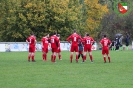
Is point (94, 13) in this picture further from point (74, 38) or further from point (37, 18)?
point (74, 38)

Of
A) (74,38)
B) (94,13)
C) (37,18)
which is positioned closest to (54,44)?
(74,38)

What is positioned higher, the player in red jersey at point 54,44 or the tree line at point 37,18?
the tree line at point 37,18

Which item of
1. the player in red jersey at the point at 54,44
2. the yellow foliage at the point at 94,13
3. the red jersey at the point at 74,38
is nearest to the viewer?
the red jersey at the point at 74,38

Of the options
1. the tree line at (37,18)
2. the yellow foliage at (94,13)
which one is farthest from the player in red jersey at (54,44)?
the yellow foliage at (94,13)

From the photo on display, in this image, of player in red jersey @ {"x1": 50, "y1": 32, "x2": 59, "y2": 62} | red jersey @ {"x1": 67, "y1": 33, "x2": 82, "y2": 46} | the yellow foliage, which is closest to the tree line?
the yellow foliage

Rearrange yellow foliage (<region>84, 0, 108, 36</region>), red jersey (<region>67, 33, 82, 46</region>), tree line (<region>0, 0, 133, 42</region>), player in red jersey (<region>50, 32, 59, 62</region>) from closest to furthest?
1. red jersey (<region>67, 33, 82, 46</region>)
2. player in red jersey (<region>50, 32, 59, 62</region>)
3. tree line (<region>0, 0, 133, 42</region>)
4. yellow foliage (<region>84, 0, 108, 36</region>)

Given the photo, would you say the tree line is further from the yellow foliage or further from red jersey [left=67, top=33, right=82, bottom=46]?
red jersey [left=67, top=33, right=82, bottom=46]

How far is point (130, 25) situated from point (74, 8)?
57.3 ft

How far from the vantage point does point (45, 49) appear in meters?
31.6

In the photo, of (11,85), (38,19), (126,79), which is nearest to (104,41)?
(126,79)

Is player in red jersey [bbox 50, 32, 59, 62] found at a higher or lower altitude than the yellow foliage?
lower

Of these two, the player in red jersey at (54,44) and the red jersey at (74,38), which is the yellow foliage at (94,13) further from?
the red jersey at (74,38)

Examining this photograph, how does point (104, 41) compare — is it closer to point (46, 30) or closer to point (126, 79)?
point (126, 79)

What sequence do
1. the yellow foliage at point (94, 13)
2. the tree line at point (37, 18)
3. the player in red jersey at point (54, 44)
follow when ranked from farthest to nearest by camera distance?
the yellow foliage at point (94, 13)
the tree line at point (37, 18)
the player in red jersey at point (54, 44)
